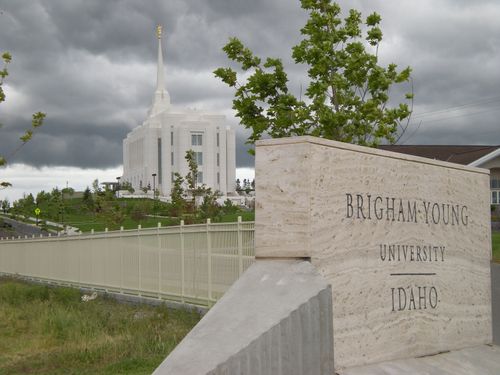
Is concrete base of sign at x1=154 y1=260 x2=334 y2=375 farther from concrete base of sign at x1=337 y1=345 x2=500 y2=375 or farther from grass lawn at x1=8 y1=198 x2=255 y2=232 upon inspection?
grass lawn at x1=8 y1=198 x2=255 y2=232

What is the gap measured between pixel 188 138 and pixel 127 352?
93498 millimetres

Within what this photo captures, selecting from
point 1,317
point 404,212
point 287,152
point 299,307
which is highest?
point 287,152

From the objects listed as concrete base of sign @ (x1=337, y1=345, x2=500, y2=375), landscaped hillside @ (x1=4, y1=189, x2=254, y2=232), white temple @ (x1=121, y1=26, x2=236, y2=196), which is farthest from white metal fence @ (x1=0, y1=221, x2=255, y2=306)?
white temple @ (x1=121, y1=26, x2=236, y2=196)

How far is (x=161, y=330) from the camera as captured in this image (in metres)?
12.2

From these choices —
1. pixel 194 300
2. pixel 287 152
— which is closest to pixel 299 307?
pixel 287 152

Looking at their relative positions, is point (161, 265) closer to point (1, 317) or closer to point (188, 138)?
point (1, 317)

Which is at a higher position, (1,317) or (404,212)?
(404,212)

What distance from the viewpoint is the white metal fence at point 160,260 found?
13945 millimetres

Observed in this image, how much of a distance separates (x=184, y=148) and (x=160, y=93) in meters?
15.8

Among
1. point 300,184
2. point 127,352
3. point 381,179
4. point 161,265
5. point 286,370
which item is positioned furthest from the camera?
point 161,265

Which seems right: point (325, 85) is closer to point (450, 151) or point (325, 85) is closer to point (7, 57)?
point (7, 57)

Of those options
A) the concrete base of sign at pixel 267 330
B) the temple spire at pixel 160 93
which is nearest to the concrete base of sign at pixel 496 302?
the concrete base of sign at pixel 267 330

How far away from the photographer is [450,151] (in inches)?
1875

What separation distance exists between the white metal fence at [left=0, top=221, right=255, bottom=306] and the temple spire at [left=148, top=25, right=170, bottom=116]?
280 feet
